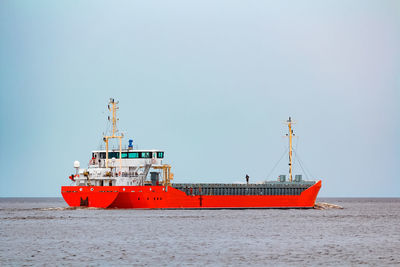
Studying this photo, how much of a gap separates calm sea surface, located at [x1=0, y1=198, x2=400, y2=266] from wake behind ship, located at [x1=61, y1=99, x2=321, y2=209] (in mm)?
9308

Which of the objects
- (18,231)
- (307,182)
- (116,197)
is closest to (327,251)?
(18,231)

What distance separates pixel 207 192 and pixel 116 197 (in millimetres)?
11452

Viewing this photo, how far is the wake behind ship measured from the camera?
75.2m

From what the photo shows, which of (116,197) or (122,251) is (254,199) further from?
(122,251)

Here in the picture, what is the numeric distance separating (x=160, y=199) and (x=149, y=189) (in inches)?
84.6

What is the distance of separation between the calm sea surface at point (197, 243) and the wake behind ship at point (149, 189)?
30.5 ft

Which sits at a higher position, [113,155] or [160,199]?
[113,155]

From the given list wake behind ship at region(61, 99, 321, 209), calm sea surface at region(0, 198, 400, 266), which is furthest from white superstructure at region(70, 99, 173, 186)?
calm sea surface at region(0, 198, 400, 266)

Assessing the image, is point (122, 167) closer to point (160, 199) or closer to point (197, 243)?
point (160, 199)

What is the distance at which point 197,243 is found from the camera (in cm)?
4475

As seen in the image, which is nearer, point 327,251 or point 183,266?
point 183,266

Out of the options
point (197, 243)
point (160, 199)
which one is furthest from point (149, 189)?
point (197, 243)

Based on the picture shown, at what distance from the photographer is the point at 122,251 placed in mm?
40531

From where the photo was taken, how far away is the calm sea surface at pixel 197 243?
3666 cm
